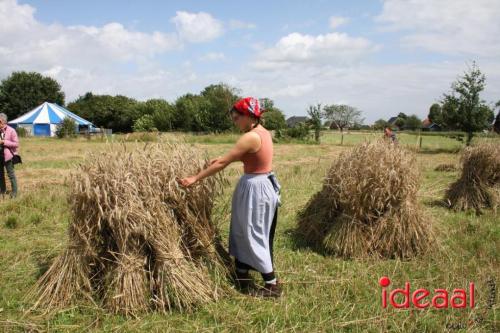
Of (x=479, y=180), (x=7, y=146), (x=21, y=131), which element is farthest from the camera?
(x=21, y=131)

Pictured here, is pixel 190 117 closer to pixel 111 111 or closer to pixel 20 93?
pixel 111 111

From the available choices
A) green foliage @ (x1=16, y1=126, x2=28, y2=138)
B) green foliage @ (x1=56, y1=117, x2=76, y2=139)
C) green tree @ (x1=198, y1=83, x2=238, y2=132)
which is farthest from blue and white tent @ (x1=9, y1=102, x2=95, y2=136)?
green tree @ (x1=198, y1=83, x2=238, y2=132)

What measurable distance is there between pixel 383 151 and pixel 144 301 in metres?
3.39

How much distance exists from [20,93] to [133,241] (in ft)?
217

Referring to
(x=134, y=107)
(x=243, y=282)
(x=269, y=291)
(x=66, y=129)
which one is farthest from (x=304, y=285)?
(x=134, y=107)

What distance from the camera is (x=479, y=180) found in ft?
24.5

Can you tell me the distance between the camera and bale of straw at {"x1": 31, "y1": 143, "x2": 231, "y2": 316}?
345 centimetres

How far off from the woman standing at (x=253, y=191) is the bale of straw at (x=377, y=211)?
1.47m

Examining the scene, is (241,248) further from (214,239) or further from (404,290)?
(404,290)

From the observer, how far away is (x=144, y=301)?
3.46m

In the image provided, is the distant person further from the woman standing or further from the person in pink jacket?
the person in pink jacket

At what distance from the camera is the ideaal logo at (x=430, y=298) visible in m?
3.64

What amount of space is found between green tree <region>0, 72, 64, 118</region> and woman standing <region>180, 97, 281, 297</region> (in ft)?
215

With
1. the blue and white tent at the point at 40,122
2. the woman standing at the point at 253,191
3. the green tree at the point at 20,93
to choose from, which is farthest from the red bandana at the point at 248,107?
the green tree at the point at 20,93
